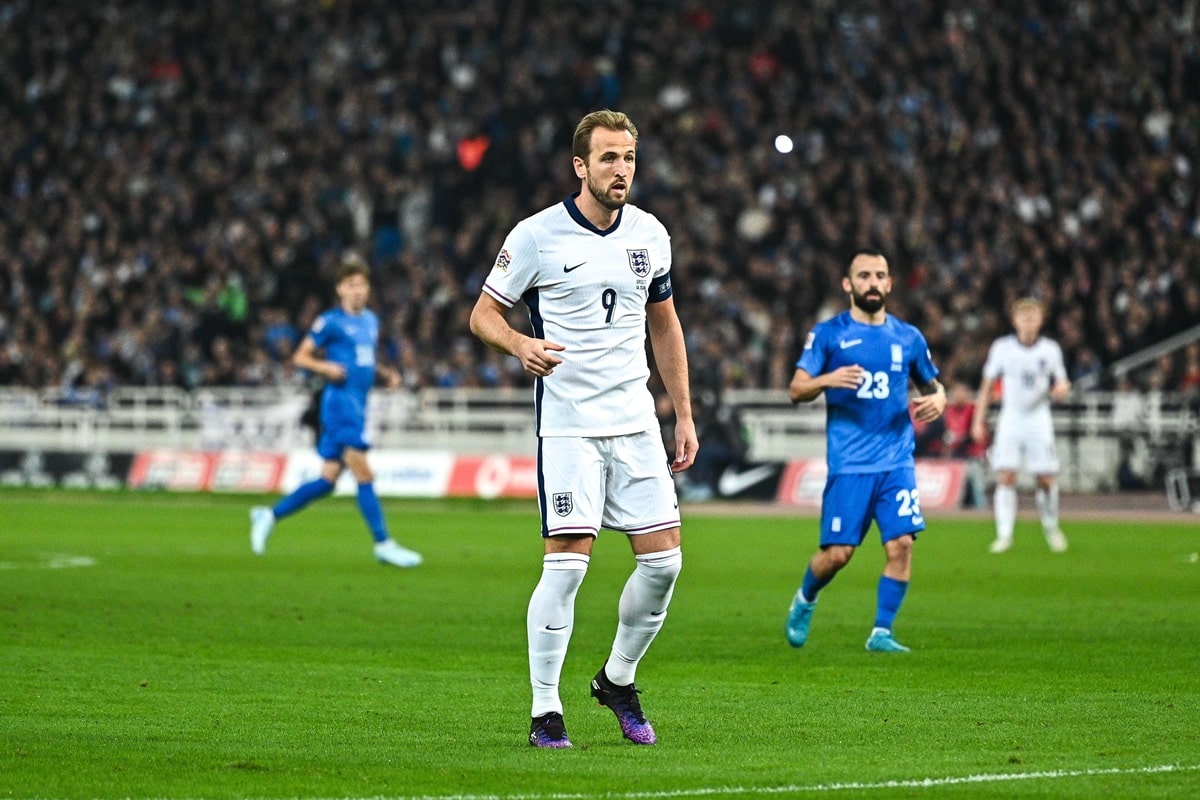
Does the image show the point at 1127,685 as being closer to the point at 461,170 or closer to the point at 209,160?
the point at 461,170

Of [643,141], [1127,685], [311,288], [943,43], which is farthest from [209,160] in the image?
[1127,685]

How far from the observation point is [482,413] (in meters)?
31.1

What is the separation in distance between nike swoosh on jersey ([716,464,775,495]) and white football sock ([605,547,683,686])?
20910 millimetres

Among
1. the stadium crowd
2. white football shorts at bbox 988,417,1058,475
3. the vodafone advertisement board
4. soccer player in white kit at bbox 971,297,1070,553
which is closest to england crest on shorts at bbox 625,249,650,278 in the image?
soccer player in white kit at bbox 971,297,1070,553

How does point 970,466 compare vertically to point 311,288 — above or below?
below

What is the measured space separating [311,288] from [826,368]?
85.9 feet

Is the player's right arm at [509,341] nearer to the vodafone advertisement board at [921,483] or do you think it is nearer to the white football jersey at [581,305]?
the white football jersey at [581,305]

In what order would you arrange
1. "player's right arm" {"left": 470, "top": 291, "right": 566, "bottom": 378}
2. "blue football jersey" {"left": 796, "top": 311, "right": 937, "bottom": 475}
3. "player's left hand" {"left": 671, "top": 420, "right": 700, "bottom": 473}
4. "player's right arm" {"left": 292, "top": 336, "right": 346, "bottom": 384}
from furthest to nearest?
"player's right arm" {"left": 292, "top": 336, "right": 346, "bottom": 384}
"blue football jersey" {"left": 796, "top": 311, "right": 937, "bottom": 475}
"player's left hand" {"left": 671, "top": 420, "right": 700, "bottom": 473}
"player's right arm" {"left": 470, "top": 291, "right": 566, "bottom": 378}

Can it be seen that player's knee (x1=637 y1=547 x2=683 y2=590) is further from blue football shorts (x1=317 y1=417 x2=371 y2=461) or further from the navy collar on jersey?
blue football shorts (x1=317 y1=417 x2=371 y2=461)

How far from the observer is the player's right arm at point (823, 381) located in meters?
11.1

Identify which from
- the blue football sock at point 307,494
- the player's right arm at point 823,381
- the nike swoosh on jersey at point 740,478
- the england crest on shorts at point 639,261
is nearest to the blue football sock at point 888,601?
the player's right arm at point 823,381

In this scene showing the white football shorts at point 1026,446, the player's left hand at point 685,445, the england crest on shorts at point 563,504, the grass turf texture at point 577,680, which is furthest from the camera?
the white football shorts at point 1026,446

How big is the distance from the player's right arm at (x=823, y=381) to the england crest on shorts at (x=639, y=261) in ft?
11.2

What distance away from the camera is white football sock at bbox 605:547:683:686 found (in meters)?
7.78
